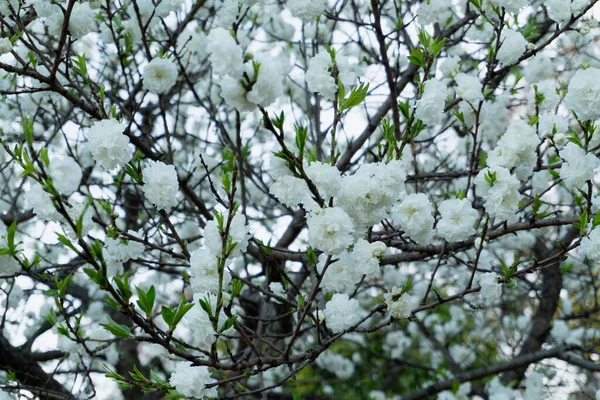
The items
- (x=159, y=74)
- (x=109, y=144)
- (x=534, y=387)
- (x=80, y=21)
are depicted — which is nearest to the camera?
(x=109, y=144)

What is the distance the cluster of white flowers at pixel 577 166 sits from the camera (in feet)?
6.59

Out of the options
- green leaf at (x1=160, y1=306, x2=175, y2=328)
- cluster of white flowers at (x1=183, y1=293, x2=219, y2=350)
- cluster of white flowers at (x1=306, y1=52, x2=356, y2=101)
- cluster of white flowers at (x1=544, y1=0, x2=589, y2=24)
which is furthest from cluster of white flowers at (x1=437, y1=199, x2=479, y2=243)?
cluster of white flowers at (x1=544, y1=0, x2=589, y2=24)

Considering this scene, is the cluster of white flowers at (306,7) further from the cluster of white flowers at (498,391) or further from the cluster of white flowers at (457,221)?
the cluster of white flowers at (498,391)

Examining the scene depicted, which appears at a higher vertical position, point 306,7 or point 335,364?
point 335,364

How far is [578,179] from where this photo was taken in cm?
203

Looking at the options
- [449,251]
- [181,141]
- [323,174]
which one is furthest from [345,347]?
[323,174]

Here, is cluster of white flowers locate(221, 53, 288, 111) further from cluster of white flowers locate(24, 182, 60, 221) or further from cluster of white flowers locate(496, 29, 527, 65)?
cluster of white flowers locate(496, 29, 527, 65)

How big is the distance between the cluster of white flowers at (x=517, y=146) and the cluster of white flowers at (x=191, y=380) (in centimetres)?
120

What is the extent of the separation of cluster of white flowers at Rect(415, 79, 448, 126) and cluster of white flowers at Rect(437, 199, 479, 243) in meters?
0.30

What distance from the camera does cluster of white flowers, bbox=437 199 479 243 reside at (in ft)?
6.35

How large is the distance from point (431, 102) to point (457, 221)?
40 cm

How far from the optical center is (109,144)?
1.72 metres

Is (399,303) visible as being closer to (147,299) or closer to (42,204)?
(147,299)

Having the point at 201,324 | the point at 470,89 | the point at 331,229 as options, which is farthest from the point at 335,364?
the point at 331,229
